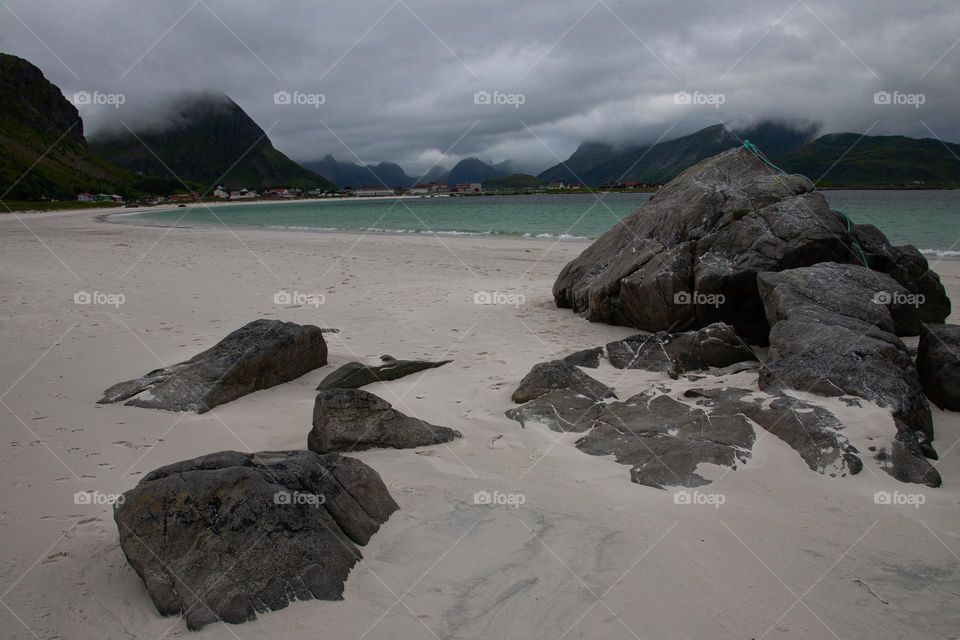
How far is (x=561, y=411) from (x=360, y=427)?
75.2 inches

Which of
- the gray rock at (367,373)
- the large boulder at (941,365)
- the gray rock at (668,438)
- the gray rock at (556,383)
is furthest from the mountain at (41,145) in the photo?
the large boulder at (941,365)

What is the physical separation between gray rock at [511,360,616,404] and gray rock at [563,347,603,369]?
2.43 ft

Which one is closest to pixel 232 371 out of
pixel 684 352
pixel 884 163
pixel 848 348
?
pixel 684 352

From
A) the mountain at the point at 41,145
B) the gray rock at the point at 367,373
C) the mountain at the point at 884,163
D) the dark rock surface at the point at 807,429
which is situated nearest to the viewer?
the dark rock surface at the point at 807,429

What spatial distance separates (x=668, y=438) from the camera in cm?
506

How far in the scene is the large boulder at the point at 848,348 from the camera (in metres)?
5.05

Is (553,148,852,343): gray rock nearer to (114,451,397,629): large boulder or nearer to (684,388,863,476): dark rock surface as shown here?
(684,388,863,476): dark rock surface

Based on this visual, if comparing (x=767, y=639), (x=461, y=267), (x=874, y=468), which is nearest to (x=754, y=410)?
(x=874, y=468)

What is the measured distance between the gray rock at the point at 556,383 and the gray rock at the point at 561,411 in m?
0.11

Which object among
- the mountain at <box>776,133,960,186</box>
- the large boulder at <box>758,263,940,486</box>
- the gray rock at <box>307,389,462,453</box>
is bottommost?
the gray rock at <box>307,389,462,453</box>

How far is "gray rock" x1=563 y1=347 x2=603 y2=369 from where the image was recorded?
23.6 feet

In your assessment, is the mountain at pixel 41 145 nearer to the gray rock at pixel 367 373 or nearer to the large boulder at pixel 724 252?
the gray rock at pixel 367 373

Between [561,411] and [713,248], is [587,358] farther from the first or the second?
[713,248]

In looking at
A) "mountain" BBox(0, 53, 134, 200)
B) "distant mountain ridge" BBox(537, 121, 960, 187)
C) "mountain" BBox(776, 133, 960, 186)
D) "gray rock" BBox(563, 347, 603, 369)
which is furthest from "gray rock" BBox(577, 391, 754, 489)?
"mountain" BBox(776, 133, 960, 186)
